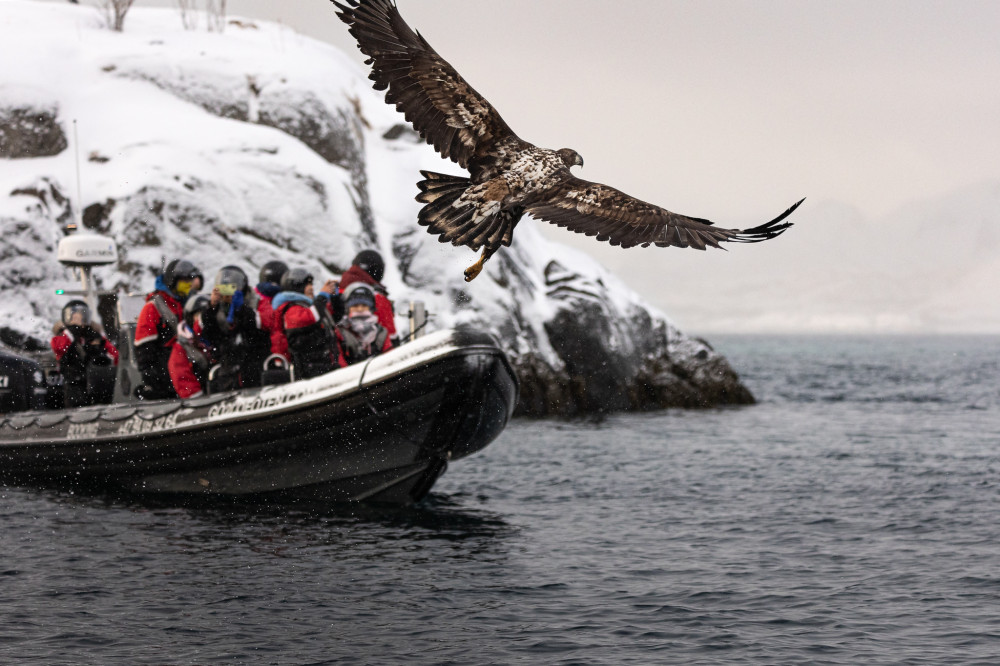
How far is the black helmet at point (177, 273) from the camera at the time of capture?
10.8 meters

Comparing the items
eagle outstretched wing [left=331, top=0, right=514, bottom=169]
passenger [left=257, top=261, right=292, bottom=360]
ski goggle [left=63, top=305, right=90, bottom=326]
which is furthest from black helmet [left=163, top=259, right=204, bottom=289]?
eagle outstretched wing [left=331, top=0, right=514, bottom=169]

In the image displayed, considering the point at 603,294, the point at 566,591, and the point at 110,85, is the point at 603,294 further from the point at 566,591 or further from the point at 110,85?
the point at 566,591

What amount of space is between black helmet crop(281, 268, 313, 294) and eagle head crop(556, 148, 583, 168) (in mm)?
6711

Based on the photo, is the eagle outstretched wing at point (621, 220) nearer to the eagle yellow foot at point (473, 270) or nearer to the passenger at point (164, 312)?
the eagle yellow foot at point (473, 270)

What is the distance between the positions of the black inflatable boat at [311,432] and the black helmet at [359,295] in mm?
590

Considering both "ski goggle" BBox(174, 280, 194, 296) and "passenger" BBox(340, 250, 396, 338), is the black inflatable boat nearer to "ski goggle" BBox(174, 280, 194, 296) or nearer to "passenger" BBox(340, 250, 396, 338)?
"passenger" BBox(340, 250, 396, 338)

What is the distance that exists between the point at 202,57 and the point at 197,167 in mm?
5019

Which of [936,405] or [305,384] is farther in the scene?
[936,405]

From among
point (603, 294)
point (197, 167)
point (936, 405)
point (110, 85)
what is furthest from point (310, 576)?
point (936, 405)

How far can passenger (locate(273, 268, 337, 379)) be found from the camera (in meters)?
10.5

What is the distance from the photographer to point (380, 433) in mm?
11086

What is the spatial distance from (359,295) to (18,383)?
5010mm

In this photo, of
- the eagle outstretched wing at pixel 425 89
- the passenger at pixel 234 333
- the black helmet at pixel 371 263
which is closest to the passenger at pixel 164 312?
the passenger at pixel 234 333

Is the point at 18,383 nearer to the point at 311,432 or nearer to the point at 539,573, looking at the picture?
the point at 311,432
